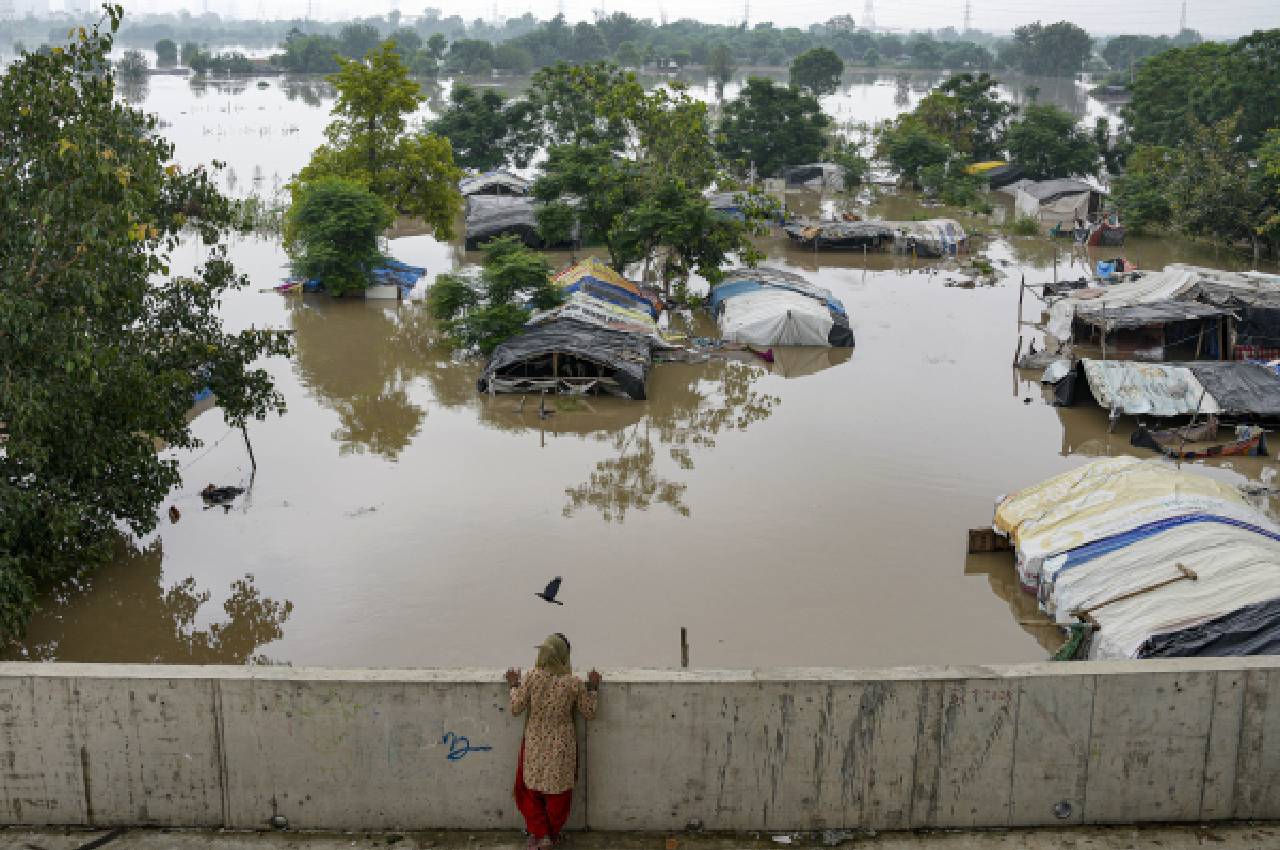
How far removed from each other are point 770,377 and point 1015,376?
3.98 metres

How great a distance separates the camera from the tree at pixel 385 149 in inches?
989

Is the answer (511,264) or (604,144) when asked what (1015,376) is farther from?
(604,144)

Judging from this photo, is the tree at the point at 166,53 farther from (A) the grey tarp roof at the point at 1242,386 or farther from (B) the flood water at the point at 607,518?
(A) the grey tarp roof at the point at 1242,386

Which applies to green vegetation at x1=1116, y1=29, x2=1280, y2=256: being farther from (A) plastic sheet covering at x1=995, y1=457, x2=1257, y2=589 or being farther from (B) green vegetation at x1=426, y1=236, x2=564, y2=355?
(A) plastic sheet covering at x1=995, y1=457, x2=1257, y2=589

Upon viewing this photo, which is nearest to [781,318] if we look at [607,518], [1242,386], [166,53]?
[1242,386]

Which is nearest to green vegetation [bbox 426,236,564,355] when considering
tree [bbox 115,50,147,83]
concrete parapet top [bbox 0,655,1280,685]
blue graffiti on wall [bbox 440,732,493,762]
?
concrete parapet top [bbox 0,655,1280,685]

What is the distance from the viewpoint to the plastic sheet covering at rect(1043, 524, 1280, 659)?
928cm

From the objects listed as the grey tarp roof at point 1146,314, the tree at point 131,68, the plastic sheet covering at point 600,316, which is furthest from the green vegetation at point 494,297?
the tree at point 131,68

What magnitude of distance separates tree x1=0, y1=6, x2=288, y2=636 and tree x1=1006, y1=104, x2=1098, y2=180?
35.9m

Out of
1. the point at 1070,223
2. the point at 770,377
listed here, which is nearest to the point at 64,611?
the point at 770,377

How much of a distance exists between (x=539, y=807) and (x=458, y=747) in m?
0.50

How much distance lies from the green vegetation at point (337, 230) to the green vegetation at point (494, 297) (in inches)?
126

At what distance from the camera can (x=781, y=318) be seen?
68.2 ft

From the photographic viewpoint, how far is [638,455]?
1558 centimetres
